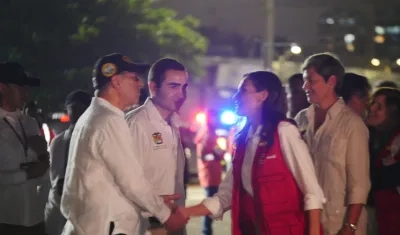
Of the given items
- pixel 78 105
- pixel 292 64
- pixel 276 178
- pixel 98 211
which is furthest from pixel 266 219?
pixel 292 64

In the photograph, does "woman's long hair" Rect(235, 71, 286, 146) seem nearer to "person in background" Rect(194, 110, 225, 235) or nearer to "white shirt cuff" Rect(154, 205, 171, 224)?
"white shirt cuff" Rect(154, 205, 171, 224)

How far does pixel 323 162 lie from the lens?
5.42 m

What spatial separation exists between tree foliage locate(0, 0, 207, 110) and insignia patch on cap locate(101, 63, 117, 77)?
9616 mm

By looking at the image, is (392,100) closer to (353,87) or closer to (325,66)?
(353,87)

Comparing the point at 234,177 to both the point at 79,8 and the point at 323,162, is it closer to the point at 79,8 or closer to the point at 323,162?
the point at 323,162

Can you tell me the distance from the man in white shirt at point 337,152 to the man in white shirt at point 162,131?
3.28 feet

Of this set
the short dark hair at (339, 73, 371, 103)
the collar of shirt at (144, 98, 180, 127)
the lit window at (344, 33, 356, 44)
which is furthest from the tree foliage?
the lit window at (344, 33, 356, 44)

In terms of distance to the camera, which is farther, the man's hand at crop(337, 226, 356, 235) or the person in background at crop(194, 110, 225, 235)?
the person in background at crop(194, 110, 225, 235)

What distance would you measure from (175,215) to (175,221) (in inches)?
1.8

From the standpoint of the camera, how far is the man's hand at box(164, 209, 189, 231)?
16.8 ft

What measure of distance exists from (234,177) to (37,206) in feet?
6.83

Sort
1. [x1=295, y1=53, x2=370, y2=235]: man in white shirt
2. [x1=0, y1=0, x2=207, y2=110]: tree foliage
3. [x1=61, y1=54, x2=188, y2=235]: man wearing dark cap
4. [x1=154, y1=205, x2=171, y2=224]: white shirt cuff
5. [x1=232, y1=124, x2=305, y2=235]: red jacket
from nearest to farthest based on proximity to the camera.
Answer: [x1=61, y1=54, x2=188, y2=235]: man wearing dark cap < [x1=232, y1=124, x2=305, y2=235]: red jacket < [x1=154, y1=205, x2=171, y2=224]: white shirt cuff < [x1=295, y1=53, x2=370, y2=235]: man in white shirt < [x1=0, y1=0, x2=207, y2=110]: tree foliage

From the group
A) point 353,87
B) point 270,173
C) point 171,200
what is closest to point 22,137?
point 171,200

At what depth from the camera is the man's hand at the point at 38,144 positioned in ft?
20.9
